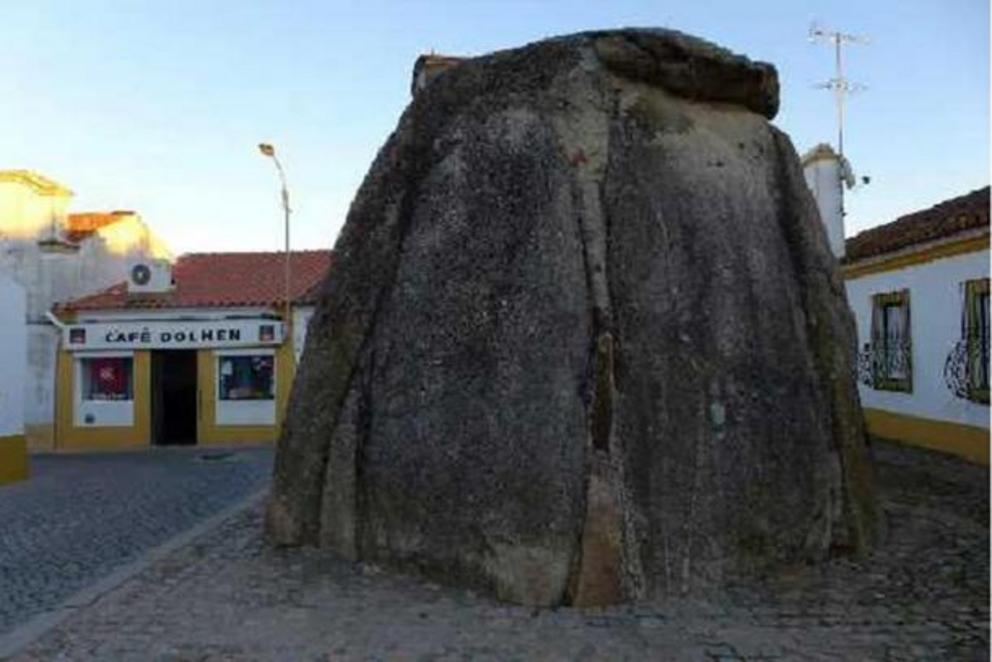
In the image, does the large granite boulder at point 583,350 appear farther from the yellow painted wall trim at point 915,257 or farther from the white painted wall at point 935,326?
the white painted wall at point 935,326

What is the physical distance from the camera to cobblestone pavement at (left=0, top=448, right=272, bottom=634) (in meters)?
8.05

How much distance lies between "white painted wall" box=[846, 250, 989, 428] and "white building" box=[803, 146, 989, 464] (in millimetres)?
15

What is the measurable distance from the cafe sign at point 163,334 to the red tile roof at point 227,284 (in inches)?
17.3

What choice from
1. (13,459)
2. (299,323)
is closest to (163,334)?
(299,323)

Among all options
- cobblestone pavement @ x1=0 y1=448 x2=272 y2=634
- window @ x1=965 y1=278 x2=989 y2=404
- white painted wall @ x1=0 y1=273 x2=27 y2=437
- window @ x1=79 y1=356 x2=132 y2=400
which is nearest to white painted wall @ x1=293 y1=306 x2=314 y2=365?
cobblestone pavement @ x1=0 y1=448 x2=272 y2=634

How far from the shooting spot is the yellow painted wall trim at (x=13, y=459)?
15.3 metres

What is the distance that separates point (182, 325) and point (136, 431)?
2.67 m

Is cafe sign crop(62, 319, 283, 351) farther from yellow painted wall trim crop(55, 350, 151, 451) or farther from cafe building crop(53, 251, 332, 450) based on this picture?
yellow painted wall trim crop(55, 350, 151, 451)

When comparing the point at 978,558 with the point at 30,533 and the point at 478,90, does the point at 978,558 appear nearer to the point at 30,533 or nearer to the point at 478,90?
the point at 478,90

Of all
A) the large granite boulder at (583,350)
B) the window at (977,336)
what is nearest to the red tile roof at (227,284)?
the window at (977,336)

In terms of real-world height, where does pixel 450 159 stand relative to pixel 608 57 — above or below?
below

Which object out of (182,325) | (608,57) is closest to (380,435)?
(608,57)

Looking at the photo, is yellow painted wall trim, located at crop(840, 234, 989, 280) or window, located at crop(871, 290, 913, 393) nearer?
yellow painted wall trim, located at crop(840, 234, 989, 280)

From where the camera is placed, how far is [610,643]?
5867mm
